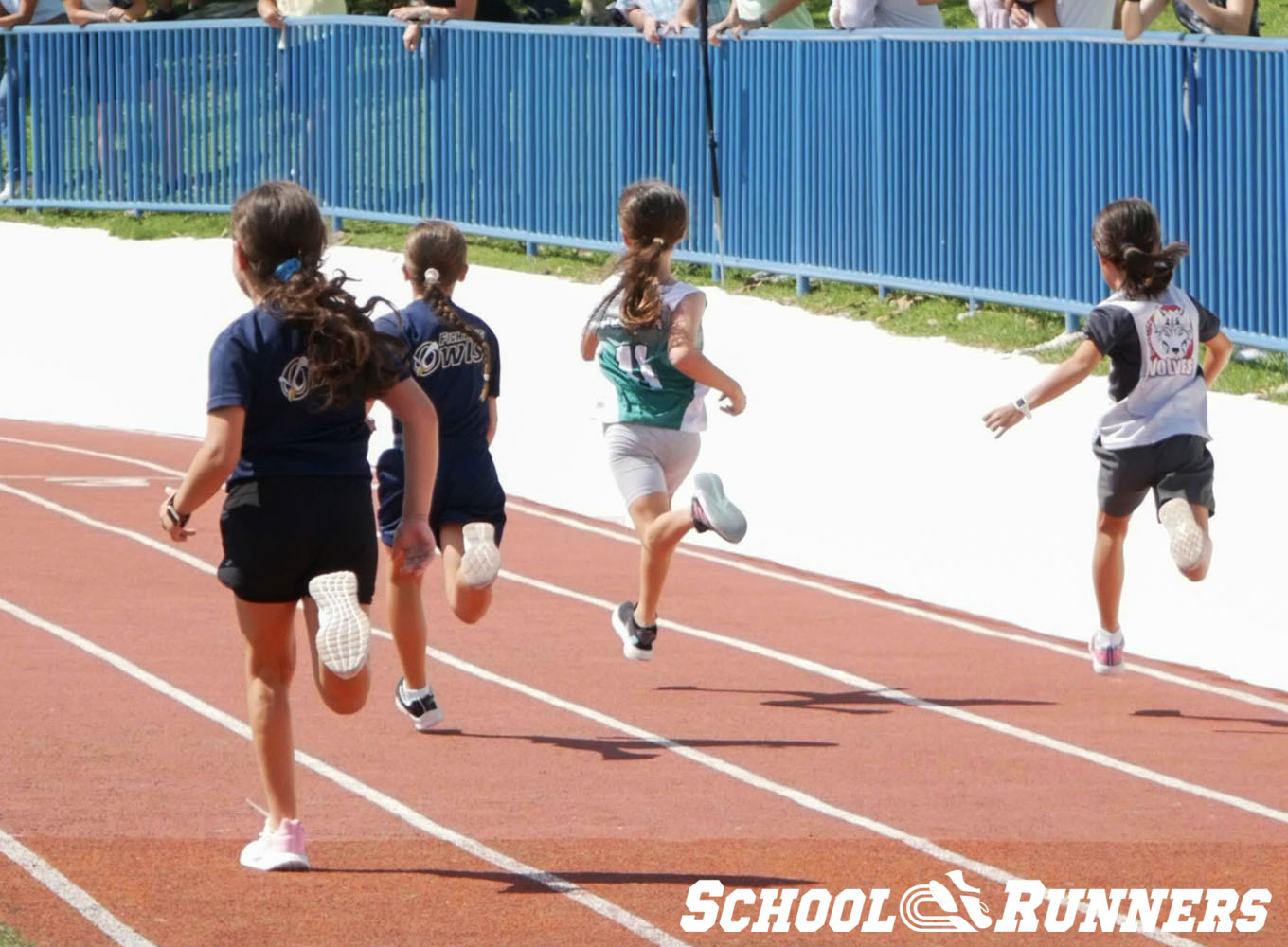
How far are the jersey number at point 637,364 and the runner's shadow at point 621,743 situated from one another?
1.40m

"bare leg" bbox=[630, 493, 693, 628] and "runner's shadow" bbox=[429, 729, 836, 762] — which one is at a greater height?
"bare leg" bbox=[630, 493, 693, 628]

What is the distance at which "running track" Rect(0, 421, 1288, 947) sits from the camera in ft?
20.8

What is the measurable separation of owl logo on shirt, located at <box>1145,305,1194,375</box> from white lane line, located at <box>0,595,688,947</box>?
122 inches

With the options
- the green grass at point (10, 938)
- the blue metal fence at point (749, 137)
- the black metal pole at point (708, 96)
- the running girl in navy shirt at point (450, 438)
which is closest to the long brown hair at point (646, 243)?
the running girl in navy shirt at point (450, 438)

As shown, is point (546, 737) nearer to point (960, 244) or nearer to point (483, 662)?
point (483, 662)

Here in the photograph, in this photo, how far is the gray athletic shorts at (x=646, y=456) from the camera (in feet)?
30.3

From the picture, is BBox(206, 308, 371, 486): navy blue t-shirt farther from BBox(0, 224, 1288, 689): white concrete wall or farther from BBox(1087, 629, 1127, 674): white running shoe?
BBox(0, 224, 1288, 689): white concrete wall

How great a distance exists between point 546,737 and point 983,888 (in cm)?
228

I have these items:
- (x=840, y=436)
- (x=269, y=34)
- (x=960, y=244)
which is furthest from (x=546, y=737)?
(x=269, y=34)

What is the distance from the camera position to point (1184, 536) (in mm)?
8492

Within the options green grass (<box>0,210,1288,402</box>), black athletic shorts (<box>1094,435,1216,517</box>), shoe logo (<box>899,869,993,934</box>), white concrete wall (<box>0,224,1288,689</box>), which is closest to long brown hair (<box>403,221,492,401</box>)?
black athletic shorts (<box>1094,435,1216,517</box>)

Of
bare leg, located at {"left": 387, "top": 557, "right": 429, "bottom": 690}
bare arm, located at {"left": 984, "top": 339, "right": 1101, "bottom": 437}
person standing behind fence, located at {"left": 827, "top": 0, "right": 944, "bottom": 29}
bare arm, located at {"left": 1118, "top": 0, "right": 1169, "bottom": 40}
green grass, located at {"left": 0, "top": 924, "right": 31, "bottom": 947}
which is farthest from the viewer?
person standing behind fence, located at {"left": 827, "top": 0, "right": 944, "bottom": 29}

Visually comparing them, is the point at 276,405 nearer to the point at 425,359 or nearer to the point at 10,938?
the point at 10,938

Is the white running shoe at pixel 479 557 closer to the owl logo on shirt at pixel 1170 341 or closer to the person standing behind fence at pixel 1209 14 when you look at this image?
the owl logo on shirt at pixel 1170 341
